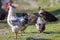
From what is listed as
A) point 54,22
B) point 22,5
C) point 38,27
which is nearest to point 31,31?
point 38,27

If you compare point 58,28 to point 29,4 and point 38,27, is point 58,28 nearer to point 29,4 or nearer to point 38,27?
point 38,27

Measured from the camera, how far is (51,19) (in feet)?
49.8

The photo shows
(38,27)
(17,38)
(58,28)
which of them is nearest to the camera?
(17,38)

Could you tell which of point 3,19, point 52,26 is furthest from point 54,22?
point 3,19

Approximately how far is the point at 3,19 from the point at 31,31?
3773mm

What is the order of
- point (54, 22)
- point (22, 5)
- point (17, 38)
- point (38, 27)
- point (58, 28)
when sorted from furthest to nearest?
point (22, 5) < point (54, 22) < point (58, 28) < point (38, 27) < point (17, 38)

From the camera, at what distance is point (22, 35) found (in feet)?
36.6

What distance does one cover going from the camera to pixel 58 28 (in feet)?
42.1

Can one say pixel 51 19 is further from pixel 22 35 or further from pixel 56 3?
pixel 56 3

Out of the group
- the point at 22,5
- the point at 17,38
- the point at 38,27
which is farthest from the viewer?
the point at 22,5

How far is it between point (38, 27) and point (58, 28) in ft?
5.59

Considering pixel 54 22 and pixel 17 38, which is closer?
pixel 17 38

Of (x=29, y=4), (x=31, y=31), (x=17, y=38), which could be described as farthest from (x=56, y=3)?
(x=17, y=38)

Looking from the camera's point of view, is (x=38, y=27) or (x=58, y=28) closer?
(x=38, y=27)
